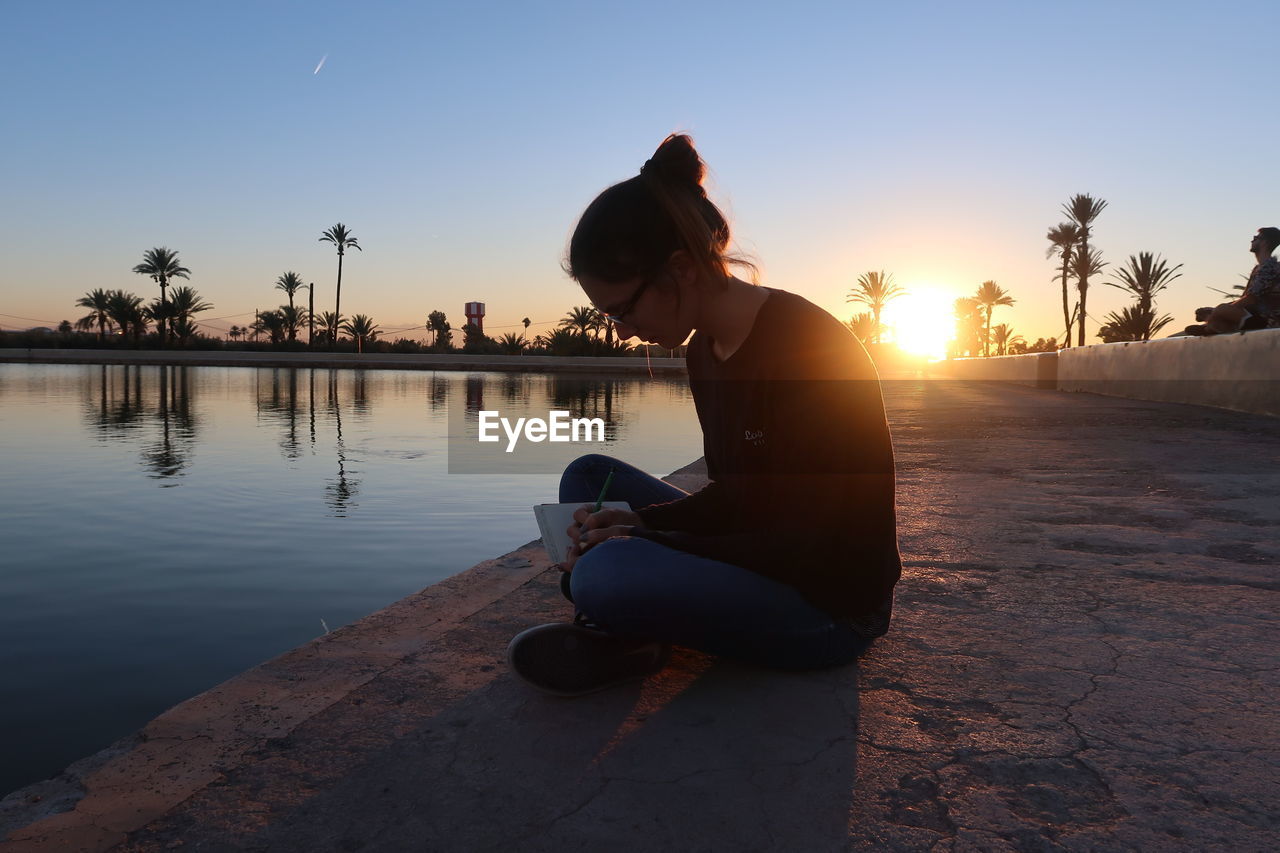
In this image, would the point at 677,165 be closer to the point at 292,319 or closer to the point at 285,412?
the point at 285,412

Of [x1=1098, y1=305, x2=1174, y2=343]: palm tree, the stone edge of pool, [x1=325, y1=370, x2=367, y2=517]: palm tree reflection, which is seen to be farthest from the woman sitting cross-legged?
[x1=1098, y1=305, x2=1174, y2=343]: palm tree

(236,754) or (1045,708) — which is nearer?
(236,754)

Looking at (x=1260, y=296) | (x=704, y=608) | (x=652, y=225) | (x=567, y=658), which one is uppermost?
(x=1260, y=296)

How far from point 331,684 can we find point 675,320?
3.71ft

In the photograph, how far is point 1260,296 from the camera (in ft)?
29.3

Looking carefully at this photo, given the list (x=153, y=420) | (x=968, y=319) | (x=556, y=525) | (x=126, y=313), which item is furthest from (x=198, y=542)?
(x=968, y=319)

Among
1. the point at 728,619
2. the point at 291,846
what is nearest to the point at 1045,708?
the point at 728,619

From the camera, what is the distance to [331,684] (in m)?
1.93

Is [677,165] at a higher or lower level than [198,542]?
higher

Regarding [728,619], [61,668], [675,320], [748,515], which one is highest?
[675,320]

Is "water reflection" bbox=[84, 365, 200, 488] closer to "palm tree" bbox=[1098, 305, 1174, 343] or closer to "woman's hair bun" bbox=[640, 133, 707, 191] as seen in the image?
"woman's hair bun" bbox=[640, 133, 707, 191]

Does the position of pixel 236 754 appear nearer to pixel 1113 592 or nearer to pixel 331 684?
pixel 331 684

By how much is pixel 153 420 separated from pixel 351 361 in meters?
36.6

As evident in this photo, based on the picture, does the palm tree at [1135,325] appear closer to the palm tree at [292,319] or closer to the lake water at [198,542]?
the lake water at [198,542]
